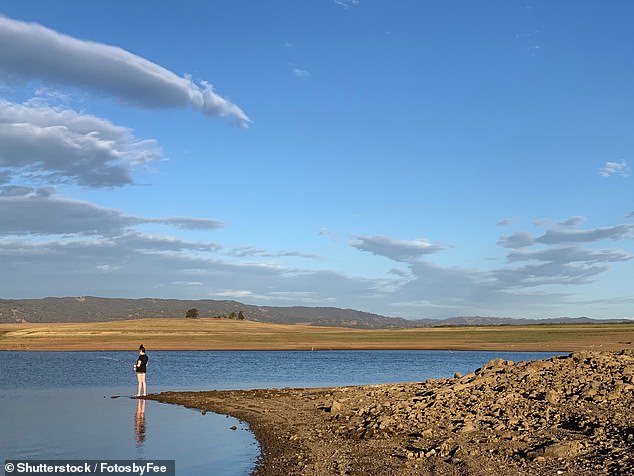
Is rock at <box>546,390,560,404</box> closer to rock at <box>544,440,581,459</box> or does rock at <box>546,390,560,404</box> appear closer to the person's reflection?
rock at <box>544,440,581,459</box>

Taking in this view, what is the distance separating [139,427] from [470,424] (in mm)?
12283

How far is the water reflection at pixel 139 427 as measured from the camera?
20.3 meters

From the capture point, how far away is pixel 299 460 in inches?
738

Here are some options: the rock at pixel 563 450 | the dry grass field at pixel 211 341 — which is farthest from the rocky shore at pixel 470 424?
the dry grass field at pixel 211 341

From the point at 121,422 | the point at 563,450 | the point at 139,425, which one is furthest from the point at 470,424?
the point at 121,422

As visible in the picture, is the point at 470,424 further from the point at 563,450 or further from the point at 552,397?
the point at 552,397

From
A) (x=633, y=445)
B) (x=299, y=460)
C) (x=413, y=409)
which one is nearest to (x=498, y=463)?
(x=633, y=445)

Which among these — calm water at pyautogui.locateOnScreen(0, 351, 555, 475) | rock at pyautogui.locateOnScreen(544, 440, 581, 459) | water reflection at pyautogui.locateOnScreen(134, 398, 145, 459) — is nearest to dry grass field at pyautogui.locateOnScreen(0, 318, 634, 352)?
calm water at pyautogui.locateOnScreen(0, 351, 555, 475)

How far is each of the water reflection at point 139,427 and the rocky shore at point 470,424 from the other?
2837 millimetres

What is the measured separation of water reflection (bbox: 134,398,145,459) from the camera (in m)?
20.3

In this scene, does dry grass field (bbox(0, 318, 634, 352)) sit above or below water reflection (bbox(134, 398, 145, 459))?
below

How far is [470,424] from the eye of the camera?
69.1ft

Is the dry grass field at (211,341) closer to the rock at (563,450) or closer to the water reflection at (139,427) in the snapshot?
the water reflection at (139,427)

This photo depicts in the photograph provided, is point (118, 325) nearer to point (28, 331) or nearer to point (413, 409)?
point (28, 331)
